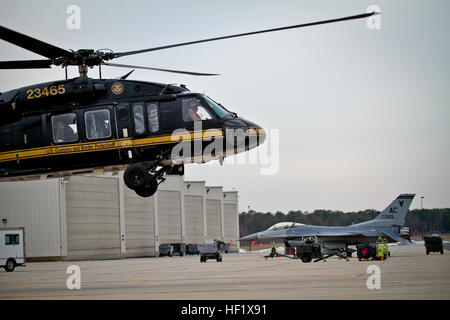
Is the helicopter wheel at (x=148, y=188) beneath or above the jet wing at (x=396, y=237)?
above

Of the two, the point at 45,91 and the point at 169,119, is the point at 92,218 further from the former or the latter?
the point at 169,119

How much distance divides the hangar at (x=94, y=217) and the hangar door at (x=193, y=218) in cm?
14

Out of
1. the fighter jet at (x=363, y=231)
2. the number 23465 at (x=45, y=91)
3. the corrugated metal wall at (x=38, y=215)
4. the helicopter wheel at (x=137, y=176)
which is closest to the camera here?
the helicopter wheel at (x=137, y=176)

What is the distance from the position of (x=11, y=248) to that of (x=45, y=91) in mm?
21453

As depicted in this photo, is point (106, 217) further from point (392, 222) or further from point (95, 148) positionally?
point (95, 148)

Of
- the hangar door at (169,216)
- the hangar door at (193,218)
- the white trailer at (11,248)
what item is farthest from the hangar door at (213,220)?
the white trailer at (11,248)

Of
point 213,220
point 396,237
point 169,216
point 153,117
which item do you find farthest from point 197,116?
point 213,220

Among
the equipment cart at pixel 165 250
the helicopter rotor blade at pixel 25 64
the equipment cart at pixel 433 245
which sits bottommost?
the equipment cart at pixel 165 250

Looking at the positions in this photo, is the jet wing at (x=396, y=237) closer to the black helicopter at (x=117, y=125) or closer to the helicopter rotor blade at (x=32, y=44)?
the black helicopter at (x=117, y=125)

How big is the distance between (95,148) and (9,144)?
3.11m

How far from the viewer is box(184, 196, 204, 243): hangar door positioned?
8319 centimetres

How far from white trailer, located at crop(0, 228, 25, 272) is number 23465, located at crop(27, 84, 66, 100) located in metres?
19.9

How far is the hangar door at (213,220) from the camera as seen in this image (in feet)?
295
